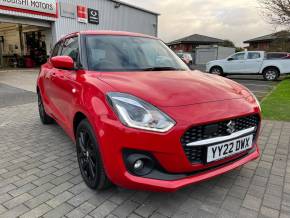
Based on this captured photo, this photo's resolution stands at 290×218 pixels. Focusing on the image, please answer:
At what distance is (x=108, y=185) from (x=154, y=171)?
0.61m

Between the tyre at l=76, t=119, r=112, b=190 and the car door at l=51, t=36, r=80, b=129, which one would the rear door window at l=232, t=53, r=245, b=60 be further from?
the tyre at l=76, t=119, r=112, b=190

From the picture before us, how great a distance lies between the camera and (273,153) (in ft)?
11.5

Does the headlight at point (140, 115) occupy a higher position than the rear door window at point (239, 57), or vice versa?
the rear door window at point (239, 57)

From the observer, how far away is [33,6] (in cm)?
1538

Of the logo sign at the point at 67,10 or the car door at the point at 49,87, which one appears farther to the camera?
the logo sign at the point at 67,10

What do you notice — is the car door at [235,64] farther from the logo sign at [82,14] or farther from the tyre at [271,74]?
the logo sign at [82,14]

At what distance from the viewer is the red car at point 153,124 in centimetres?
199

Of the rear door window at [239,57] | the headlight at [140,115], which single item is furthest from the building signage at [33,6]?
the headlight at [140,115]

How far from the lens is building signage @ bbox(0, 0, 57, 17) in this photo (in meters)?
14.2

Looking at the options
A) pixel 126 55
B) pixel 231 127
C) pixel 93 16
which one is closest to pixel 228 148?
pixel 231 127

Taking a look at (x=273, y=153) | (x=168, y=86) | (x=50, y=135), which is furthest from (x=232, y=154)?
(x=50, y=135)

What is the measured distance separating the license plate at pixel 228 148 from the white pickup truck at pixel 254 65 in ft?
42.5

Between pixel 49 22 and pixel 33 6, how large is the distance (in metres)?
1.80

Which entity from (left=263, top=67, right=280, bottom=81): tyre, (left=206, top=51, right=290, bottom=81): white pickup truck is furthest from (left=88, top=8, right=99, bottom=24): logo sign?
(left=263, top=67, right=280, bottom=81): tyre
